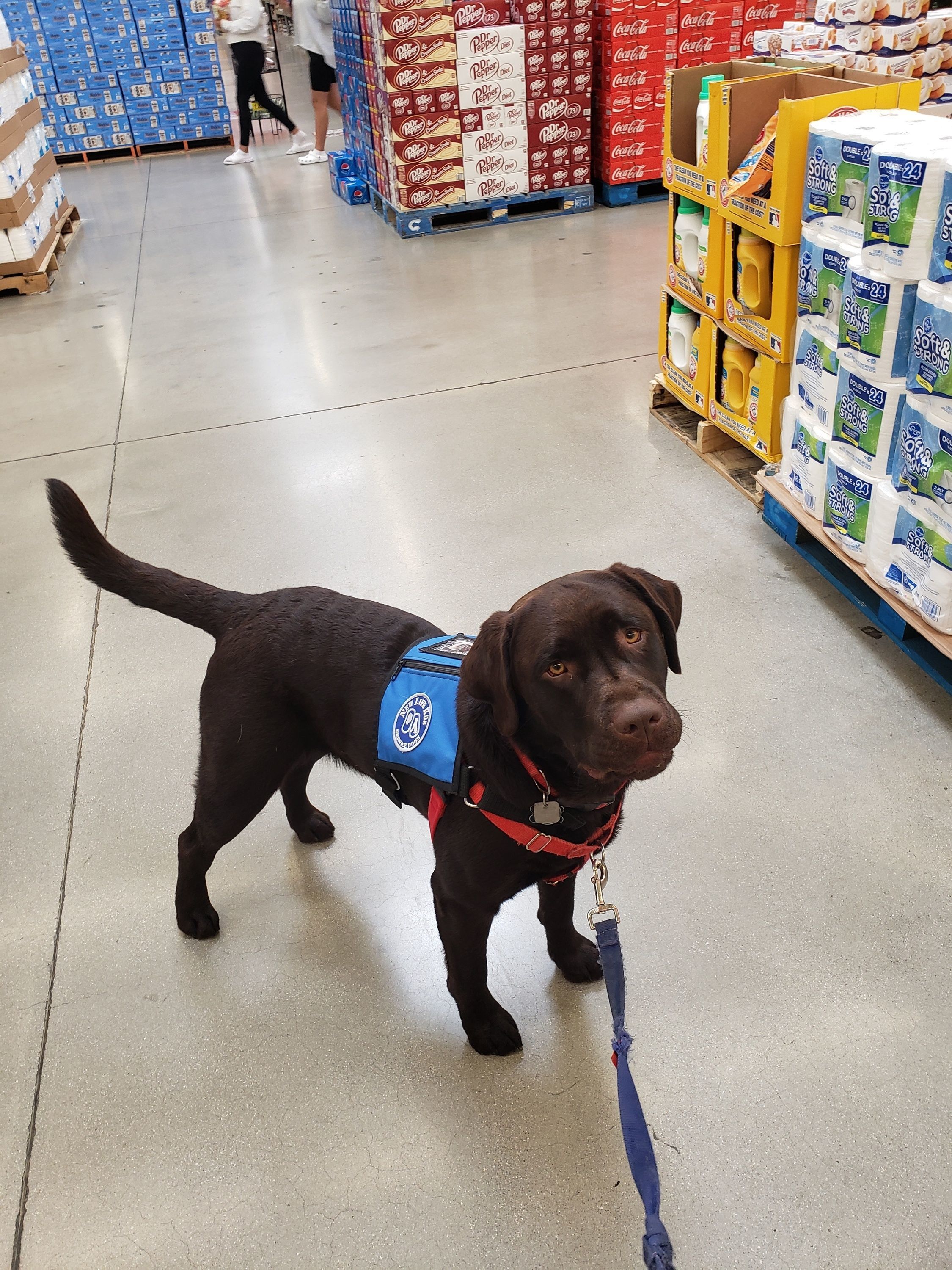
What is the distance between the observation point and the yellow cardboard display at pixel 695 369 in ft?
13.0

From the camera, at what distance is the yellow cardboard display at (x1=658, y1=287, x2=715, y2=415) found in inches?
156

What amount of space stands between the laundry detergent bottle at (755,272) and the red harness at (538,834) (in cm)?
248

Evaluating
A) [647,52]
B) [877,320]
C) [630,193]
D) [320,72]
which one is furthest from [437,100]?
[877,320]

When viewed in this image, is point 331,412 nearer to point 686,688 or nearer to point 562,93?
point 686,688

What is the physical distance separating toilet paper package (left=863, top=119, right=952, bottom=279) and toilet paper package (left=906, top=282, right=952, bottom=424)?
10 cm

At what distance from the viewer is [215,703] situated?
76.7 inches

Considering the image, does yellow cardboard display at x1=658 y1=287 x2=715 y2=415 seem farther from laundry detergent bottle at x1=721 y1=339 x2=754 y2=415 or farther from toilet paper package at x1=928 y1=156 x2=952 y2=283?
toilet paper package at x1=928 y1=156 x2=952 y2=283

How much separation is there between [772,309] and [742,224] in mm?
336

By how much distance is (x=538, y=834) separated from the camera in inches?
63.3

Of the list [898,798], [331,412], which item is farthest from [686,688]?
[331,412]

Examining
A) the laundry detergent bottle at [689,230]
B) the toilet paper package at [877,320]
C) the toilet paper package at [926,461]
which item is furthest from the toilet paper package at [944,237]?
the laundry detergent bottle at [689,230]

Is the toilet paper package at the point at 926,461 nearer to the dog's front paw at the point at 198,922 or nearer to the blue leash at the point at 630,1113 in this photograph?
the blue leash at the point at 630,1113

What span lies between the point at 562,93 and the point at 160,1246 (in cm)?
790

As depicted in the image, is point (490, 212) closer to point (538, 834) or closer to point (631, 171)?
point (631, 171)
